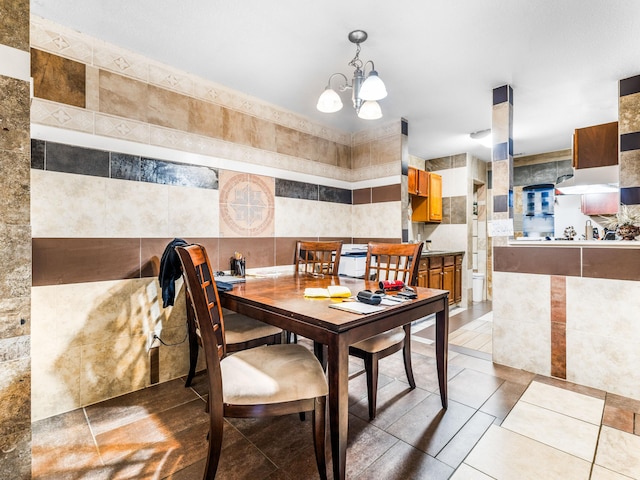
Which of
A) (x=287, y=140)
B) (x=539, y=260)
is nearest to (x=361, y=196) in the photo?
(x=287, y=140)

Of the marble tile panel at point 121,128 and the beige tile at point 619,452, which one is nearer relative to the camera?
the beige tile at point 619,452

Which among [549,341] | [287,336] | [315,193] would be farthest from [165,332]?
[549,341]

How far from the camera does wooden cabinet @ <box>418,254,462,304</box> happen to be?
13.3ft

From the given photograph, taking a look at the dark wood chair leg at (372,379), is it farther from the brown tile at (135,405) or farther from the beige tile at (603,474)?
the brown tile at (135,405)

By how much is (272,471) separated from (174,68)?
2797 millimetres

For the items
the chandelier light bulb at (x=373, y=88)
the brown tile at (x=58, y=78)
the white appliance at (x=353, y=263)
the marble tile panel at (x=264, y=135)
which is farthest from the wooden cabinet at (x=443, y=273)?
the brown tile at (x=58, y=78)

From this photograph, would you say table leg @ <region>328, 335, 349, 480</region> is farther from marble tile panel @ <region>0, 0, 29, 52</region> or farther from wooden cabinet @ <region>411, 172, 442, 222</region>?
wooden cabinet @ <region>411, 172, 442, 222</region>

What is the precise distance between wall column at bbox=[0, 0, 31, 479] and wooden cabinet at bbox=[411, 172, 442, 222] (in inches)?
176

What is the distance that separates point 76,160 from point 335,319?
6.49ft

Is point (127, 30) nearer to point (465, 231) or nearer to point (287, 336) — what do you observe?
point (287, 336)

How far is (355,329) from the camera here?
1.31 metres

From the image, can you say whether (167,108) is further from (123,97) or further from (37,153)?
(37,153)

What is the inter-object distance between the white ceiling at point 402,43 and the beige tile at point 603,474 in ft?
8.04

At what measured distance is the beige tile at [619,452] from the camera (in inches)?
58.4
